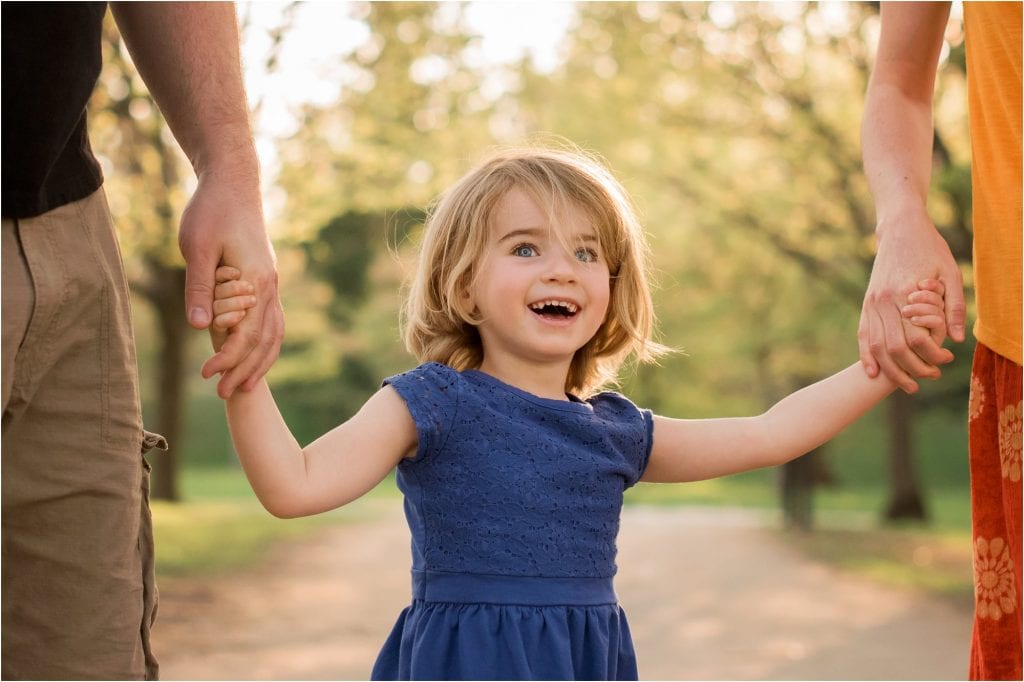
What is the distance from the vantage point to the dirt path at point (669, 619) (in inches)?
298

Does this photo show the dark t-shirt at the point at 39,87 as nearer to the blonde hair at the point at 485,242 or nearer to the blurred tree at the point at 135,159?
the blonde hair at the point at 485,242

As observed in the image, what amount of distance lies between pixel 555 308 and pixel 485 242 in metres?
0.21

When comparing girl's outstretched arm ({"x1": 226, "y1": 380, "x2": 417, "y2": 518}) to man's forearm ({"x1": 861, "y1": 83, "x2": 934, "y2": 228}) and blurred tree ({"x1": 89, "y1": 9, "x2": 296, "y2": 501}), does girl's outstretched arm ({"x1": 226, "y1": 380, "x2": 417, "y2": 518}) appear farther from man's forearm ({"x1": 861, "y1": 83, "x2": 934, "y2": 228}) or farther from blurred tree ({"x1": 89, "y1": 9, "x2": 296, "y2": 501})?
blurred tree ({"x1": 89, "y1": 9, "x2": 296, "y2": 501})

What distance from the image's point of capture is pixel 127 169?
13086 mm

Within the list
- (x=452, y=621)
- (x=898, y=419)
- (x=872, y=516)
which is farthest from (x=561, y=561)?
(x=872, y=516)

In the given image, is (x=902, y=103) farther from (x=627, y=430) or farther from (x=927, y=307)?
(x=627, y=430)

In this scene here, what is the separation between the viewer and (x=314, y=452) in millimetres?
2457

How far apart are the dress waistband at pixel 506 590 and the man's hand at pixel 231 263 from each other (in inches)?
23.4

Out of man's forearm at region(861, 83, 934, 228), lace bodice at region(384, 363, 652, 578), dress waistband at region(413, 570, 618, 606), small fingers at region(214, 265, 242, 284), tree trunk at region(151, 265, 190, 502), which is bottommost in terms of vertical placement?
dress waistband at region(413, 570, 618, 606)

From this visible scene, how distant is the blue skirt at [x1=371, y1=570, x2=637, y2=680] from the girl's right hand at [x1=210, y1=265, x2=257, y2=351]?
705mm

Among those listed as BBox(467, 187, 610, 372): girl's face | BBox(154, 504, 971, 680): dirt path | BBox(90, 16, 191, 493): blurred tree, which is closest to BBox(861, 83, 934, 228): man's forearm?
BBox(467, 187, 610, 372): girl's face

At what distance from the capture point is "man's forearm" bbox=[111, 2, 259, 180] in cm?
230

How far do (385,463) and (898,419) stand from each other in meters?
→ 16.9

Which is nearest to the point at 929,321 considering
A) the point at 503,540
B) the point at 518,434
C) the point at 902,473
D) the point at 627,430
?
the point at 627,430
